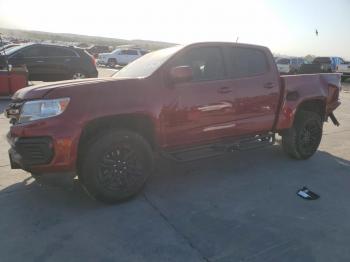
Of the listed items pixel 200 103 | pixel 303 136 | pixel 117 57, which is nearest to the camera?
pixel 200 103

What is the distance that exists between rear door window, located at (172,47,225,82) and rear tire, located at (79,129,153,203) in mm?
1181

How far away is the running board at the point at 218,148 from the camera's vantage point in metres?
5.02

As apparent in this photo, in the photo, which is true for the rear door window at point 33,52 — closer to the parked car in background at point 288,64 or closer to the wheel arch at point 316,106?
the wheel arch at point 316,106

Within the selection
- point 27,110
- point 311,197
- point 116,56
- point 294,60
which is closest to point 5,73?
point 27,110

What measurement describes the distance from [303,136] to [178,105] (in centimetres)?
262

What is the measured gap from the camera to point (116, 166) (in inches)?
177

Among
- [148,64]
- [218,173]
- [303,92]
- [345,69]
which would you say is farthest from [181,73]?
[345,69]

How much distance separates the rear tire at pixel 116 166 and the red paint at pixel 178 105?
21cm

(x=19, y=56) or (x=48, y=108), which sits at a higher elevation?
(x=48, y=108)

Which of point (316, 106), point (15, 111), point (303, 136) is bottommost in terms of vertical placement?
point (303, 136)

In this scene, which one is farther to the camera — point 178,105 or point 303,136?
point 303,136

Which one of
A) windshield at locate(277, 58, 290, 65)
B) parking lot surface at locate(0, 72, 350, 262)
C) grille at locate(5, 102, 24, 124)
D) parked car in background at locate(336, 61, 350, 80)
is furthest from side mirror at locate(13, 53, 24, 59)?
windshield at locate(277, 58, 290, 65)

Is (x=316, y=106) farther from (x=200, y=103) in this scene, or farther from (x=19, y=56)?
(x=19, y=56)

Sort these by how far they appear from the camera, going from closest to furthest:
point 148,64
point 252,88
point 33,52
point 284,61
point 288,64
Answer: point 148,64 → point 252,88 → point 33,52 → point 288,64 → point 284,61
